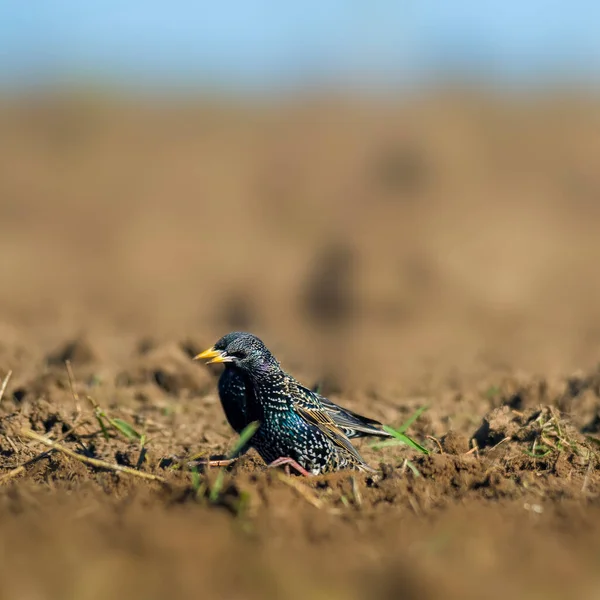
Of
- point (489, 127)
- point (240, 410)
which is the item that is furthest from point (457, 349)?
point (489, 127)

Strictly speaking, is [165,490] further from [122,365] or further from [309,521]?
[122,365]

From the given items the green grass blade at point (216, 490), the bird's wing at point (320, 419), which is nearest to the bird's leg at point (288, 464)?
the bird's wing at point (320, 419)

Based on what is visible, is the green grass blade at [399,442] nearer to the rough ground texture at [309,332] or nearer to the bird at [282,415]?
the bird at [282,415]

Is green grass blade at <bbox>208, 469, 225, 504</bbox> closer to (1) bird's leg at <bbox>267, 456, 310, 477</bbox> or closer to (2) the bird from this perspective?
(1) bird's leg at <bbox>267, 456, 310, 477</bbox>

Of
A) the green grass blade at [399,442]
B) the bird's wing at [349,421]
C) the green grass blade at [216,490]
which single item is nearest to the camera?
the green grass blade at [216,490]

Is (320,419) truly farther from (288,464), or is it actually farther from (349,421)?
(288,464)

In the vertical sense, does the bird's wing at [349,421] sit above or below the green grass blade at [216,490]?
below
